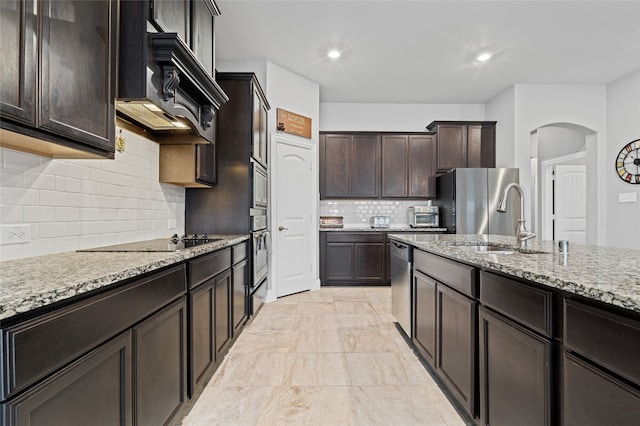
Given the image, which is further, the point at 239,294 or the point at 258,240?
the point at 258,240

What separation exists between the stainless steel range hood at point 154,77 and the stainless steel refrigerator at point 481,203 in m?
3.89

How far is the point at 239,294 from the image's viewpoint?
2.96 metres

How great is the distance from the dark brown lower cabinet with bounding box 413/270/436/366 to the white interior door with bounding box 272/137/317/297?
7.15 ft

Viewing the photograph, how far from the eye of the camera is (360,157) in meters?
5.50

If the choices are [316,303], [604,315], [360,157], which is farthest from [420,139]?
[604,315]

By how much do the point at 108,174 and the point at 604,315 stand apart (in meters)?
2.48

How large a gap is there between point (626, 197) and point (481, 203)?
72.0 inches

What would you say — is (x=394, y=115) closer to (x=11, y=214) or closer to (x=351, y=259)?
(x=351, y=259)

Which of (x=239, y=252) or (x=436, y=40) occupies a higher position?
(x=436, y=40)

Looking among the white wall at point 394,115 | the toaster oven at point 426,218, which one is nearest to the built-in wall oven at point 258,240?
the white wall at point 394,115

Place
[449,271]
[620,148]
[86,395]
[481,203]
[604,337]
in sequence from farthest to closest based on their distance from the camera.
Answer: [481,203]
[620,148]
[449,271]
[86,395]
[604,337]

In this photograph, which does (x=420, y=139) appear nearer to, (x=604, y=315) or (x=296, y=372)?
(x=296, y=372)

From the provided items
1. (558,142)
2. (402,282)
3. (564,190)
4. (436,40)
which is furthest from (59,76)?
(558,142)

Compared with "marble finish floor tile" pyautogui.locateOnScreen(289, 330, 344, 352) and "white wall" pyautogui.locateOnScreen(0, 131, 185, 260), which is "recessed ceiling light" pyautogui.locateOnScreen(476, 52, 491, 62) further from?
"white wall" pyautogui.locateOnScreen(0, 131, 185, 260)
